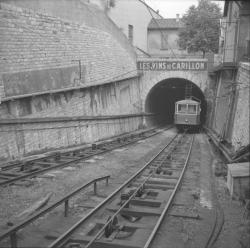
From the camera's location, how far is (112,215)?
736 centimetres

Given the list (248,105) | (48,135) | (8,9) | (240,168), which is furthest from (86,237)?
(8,9)

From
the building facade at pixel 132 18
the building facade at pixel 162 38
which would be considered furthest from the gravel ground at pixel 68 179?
the building facade at pixel 162 38

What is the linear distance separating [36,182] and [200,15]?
27.5 metres

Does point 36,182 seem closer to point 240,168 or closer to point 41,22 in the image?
point 240,168

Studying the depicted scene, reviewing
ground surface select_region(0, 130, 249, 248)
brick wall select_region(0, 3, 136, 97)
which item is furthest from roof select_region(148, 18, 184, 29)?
ground surface select_region(0, 130, 249, 248)

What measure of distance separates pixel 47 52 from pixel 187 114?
1542 centimetres

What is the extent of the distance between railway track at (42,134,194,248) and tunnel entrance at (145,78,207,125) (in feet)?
63.6

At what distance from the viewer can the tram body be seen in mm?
27922

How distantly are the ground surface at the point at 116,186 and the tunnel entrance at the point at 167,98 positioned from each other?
17609 millimetres

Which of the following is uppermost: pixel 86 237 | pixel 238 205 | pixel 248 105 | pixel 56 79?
pixel 56 79

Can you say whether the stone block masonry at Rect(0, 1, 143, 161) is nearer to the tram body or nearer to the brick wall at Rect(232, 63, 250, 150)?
the tram body

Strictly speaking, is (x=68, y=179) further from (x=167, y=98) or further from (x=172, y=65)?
(x=167, y=98)

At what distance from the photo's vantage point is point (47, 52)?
1514 cm

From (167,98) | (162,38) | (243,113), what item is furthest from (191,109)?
(162,38)
